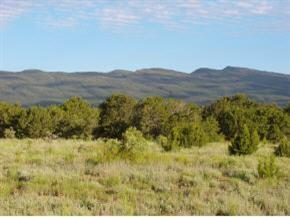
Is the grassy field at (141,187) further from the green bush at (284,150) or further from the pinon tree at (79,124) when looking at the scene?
the pinon tree at (79,124)

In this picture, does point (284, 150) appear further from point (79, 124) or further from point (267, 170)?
point (79, 124)

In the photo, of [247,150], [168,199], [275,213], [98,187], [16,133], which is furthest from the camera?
[16,133]

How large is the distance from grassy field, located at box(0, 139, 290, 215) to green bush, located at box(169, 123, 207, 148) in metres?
5.75

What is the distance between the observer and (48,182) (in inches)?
527

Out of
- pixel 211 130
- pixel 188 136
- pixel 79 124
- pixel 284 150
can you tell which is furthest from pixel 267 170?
pixel 79 124

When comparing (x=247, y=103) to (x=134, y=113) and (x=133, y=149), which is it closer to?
(x=134, y=113)

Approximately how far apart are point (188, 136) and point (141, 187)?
41.1 ft

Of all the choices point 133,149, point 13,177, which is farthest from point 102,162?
point 13,177

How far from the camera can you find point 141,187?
13000 mm

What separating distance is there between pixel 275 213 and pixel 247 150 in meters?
10.4

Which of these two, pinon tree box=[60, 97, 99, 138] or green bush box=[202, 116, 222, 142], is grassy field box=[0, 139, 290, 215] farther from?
pinon tree box=[60, 97, 99, 138]

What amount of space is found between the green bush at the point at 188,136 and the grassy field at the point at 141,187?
5.75 meters

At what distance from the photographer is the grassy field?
10.8m

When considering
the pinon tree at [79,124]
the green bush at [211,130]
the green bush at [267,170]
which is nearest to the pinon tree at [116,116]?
the pinon tree at [79,124]
